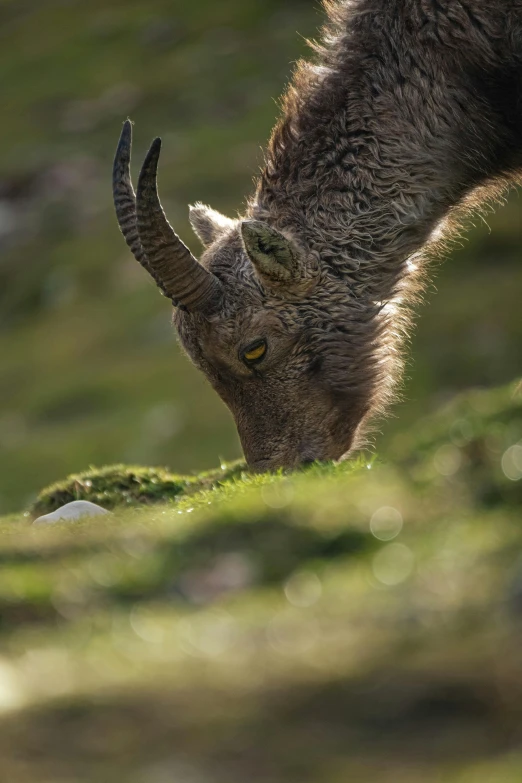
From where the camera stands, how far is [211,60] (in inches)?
3310

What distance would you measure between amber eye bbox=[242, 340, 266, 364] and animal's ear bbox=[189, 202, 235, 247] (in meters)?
2.02

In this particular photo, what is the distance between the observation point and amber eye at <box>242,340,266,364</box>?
1241cm

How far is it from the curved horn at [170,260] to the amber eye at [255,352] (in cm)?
61

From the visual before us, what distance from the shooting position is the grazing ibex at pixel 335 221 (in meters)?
12.1

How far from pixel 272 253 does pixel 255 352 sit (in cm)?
106

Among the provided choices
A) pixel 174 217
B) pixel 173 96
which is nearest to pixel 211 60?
pixel 173 96

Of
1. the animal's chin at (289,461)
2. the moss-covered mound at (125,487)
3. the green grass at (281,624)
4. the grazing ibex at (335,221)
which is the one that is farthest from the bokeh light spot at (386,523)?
the moss-covered mound at (125,487)

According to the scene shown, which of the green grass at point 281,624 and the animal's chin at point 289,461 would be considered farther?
the animal's chin at point 289,461

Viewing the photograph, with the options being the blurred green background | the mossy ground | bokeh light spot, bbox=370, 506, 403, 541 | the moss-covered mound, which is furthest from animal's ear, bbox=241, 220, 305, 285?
the blurred green background

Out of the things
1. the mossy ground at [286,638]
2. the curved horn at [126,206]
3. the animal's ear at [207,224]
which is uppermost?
the animal's ear at [207,224]

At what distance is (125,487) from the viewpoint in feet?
46.4

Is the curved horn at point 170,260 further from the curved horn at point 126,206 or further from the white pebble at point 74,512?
the white pebble at point 74,512

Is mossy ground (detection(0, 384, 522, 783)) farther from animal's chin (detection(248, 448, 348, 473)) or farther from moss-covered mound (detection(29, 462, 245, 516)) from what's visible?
moss-covered mound (detection(29, 462, 245, 516))

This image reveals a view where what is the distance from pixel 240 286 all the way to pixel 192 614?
22.2ft
